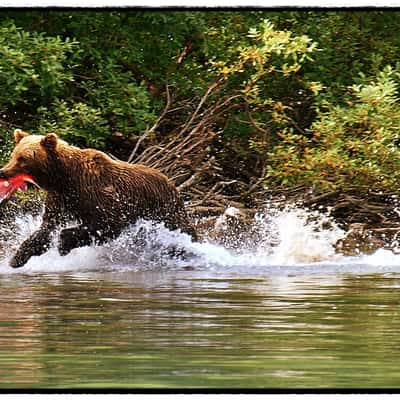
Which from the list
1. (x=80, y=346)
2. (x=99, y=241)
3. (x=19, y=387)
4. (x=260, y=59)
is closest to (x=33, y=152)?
(x=99, y=241)

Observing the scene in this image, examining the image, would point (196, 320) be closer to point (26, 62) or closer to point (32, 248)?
point (32, 248)

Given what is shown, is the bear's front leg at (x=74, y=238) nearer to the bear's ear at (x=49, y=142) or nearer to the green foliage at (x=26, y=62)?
the bear's ear at (x=49, y=142)

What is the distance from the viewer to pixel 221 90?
1694cm

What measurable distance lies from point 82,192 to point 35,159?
0.51 m

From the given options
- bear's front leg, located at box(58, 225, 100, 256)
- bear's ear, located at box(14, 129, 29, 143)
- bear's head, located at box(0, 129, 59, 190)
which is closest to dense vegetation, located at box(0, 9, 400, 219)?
bear's ear, located at box(14, 129, 29, 143)

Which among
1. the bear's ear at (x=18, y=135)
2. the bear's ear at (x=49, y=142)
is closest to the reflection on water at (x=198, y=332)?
the bear's ear at (x=49, y=142)

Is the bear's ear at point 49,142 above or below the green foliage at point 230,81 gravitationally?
above

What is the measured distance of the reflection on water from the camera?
595cm

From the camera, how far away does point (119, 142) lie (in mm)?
16906

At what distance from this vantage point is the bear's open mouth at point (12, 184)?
11.6 meters

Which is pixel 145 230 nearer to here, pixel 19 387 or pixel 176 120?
pixel 176 120

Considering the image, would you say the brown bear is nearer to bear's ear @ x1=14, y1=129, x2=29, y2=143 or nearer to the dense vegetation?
bear's ear @ x1=14, y1=129, x2=29, y2=143

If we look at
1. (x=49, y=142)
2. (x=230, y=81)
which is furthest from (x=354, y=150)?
(x=49, y=142)

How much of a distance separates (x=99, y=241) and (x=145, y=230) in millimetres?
483
